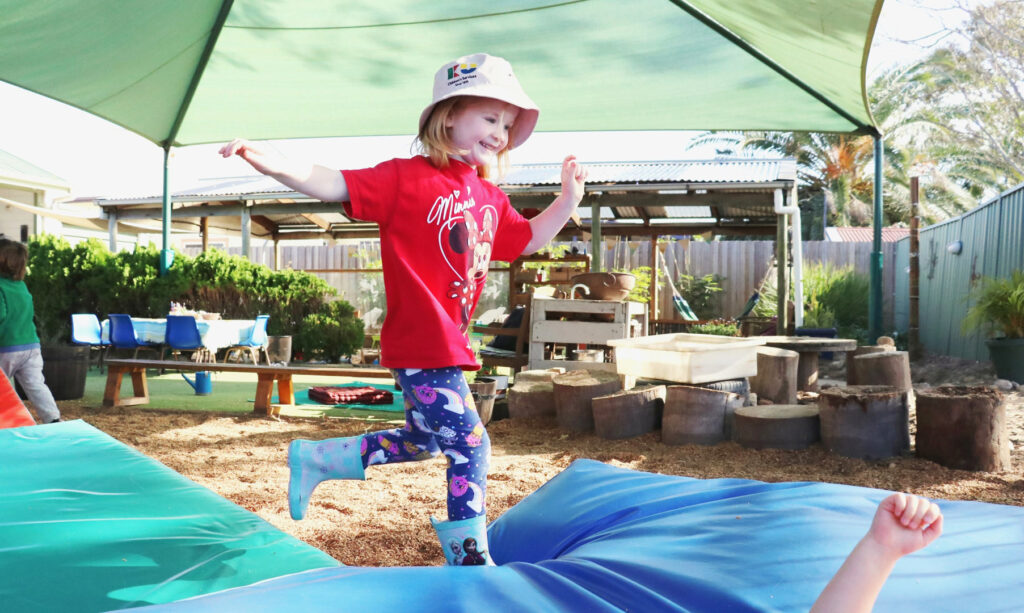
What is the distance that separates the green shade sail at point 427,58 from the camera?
4.15 meters

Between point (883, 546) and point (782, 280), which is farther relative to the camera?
point (782, 280)

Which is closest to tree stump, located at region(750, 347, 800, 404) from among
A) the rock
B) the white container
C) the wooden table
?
the white container

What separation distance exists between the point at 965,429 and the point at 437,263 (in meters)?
2.72

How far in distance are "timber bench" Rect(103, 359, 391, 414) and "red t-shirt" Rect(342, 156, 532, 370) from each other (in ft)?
10.3

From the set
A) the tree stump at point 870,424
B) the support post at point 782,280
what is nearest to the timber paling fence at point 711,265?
the support post at point 782,280

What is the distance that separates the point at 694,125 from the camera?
18.9ft

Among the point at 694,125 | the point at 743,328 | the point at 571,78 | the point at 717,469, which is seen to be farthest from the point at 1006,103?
the point at 717,469

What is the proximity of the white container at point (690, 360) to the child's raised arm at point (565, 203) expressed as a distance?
91.6 inches

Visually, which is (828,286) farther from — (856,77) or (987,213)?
(856,77)

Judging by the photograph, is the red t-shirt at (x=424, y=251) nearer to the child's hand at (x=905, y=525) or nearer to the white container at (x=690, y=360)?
the child's hand at (x=905, y=525)

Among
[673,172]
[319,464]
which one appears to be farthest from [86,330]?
[673,172]

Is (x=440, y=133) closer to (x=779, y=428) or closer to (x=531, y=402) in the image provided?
(x=779, y=428)

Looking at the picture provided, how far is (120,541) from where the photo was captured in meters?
1.65

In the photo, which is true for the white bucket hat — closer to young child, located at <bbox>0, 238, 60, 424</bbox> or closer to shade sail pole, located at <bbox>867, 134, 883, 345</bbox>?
young child, located at <bbox>0, 238, 60, 424</bbox>
